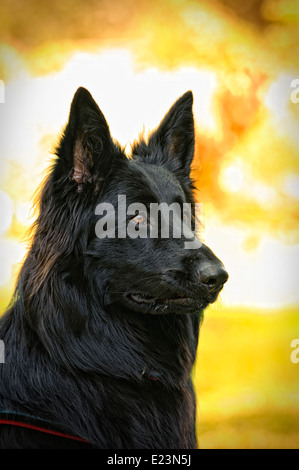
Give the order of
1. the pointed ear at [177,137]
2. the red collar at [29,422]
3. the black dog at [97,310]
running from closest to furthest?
1. the red collar at [29,422]
2. the black dog at [97,310]
3. the pointed ear at [177,137]

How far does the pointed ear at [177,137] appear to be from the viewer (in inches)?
99.4

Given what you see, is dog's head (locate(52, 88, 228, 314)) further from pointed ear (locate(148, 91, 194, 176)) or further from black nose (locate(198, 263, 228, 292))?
pointed ear (locate(148, 91, 194, 176))

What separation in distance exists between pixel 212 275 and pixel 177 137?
0.95 metres

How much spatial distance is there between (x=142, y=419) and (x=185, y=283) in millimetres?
646

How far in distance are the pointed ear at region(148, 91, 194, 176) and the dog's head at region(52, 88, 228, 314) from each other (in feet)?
1.19

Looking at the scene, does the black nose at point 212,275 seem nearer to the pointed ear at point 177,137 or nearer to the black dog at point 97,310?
the black dog at point 97,310

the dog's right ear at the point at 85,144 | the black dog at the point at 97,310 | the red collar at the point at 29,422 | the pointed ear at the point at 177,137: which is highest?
the pointed ear at the point at 177,137

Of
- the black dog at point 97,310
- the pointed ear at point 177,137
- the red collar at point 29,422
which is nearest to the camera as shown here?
the red collar at point 29,422

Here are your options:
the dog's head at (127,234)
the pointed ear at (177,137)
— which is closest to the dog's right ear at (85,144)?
the dog's head at (127,234)

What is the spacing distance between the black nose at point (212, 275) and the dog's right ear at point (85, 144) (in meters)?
0.66

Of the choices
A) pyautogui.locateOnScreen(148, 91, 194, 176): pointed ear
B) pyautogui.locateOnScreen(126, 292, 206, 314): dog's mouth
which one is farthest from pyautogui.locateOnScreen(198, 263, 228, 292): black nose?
pyautogui.locateOnScreen(148, 91, 194, 176): pointed ear

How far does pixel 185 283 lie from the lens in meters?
2.08

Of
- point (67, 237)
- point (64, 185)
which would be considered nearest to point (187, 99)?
point (64, 185)
